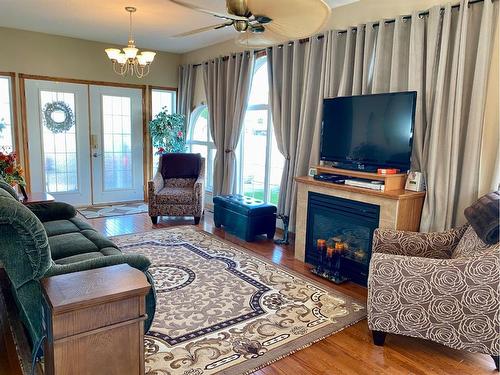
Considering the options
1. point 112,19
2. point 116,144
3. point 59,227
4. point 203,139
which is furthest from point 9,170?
point 203,139

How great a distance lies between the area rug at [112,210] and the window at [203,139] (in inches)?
49.3

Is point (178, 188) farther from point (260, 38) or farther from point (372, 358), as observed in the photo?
point (372, 358)

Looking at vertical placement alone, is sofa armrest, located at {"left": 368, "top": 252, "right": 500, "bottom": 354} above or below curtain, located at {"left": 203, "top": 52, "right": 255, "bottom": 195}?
below

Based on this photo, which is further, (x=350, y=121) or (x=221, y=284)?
(x=350, y=121)

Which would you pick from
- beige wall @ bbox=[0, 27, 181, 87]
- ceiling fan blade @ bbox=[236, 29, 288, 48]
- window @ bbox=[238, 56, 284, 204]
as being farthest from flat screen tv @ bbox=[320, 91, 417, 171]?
A: beige wall @ bbox=[0, 27, 181, 87]

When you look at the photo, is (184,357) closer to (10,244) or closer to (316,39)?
(10,244)

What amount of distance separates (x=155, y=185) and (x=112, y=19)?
223 cm

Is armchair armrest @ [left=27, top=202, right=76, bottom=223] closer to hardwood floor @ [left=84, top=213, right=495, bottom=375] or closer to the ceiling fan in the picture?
the ceiling fan

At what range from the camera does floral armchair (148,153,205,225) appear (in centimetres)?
519

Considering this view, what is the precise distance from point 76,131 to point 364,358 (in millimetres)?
5593

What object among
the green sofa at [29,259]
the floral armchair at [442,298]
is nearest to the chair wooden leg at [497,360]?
the floral armchair at [442,298]

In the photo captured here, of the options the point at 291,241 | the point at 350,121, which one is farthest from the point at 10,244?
the point at 291,241

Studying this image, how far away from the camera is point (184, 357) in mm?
2215

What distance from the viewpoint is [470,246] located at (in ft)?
8.04
